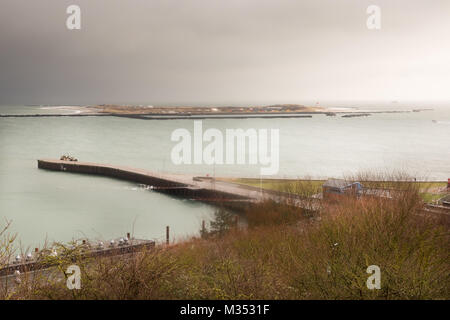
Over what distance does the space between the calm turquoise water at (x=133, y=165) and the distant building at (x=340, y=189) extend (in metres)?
5.96

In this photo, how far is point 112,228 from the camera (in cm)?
1880

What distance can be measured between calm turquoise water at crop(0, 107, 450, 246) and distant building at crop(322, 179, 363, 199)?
19.6 ft

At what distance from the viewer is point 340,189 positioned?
14.3 meters

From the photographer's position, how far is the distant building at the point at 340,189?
45.3 feet

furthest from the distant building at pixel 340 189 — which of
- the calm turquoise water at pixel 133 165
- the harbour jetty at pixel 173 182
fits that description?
the calm turquoise water at pixel 133 165

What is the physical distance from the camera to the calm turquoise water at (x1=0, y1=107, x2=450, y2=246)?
19.5 m

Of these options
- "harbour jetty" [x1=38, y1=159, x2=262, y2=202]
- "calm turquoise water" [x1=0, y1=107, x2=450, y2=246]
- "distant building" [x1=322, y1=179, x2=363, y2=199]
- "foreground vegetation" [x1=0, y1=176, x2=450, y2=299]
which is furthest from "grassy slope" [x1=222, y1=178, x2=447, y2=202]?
"foreground vegetation" [x1=0, y1=176, x2=450, y2=299]

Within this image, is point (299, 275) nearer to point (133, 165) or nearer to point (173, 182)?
point (173, 182)

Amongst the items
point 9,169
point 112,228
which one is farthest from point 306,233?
point 9,169

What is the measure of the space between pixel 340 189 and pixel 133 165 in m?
22.3

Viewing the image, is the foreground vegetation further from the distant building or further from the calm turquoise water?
the distant building

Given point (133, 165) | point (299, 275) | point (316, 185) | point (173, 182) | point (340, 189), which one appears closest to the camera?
point (299, 275)

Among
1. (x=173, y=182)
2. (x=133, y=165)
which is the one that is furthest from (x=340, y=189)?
(x=133, y=165)
